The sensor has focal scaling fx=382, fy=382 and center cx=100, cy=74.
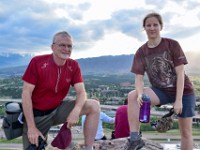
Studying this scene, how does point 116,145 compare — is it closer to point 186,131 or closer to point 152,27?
point 186,131

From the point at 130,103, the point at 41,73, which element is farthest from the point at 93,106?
the point at 41,73

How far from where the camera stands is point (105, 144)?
5.62 m

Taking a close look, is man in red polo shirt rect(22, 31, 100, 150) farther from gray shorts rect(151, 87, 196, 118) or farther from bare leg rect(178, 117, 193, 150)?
bare leg rect(178, 117, 193, 150)

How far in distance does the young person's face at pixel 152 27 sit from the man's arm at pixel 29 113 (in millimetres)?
1428

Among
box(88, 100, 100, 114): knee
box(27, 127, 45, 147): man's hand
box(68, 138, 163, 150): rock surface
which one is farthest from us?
box(68, 138, 163, 150): rock surface

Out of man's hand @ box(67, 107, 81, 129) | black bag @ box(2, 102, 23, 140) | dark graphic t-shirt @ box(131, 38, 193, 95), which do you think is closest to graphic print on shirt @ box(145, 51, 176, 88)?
dark graphic t-shirt @ box(131, 38, 193, 95)

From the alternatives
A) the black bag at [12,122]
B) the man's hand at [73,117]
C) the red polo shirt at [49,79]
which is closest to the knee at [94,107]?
the man's hand at [73,117]

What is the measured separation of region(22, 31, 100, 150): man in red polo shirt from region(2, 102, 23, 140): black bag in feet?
0.29

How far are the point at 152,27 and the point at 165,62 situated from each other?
417 mm

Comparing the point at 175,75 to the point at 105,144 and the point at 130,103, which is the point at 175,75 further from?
the point at 105,144

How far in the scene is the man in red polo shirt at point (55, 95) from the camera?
420 centimetres

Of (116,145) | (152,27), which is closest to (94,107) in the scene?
(152,27)

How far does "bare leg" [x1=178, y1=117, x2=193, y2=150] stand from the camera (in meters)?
4.36

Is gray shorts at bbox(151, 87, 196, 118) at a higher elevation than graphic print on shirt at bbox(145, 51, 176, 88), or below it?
below
